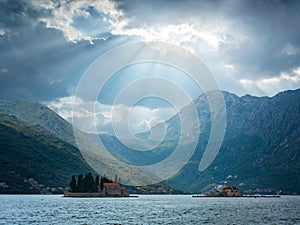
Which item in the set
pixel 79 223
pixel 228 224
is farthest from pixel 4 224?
pixel 228 224

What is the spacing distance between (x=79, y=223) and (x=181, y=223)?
28.2 metres

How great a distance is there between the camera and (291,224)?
366 feet

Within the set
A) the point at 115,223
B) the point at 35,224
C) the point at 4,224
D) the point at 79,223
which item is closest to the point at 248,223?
the point at 115,223

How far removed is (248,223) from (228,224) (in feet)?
25.1

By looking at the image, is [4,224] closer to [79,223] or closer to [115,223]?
[79,223]

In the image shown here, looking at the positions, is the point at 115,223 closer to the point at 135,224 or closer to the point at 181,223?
the point at 135,224

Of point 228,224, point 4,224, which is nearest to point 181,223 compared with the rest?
point 228,224

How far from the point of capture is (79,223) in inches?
4385

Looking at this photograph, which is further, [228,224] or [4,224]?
[228,224]

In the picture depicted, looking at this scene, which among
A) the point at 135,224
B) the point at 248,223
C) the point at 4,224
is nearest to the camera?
the point at 4,224

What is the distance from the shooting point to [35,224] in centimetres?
10519

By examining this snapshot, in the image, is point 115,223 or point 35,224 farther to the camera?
point 115,223

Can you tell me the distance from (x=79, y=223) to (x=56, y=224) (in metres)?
6.78

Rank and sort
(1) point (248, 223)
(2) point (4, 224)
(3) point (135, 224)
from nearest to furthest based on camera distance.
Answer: (2) point (4, 224) < (3) point (135, 224) < (1) point (248, 223)
